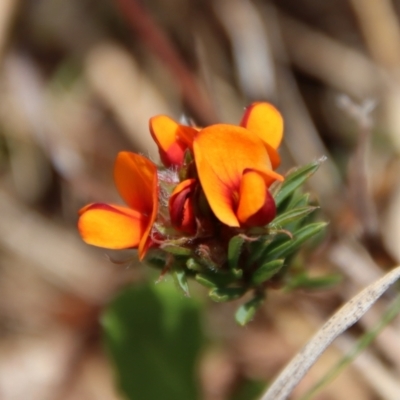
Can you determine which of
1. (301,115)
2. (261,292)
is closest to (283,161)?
(301,115)

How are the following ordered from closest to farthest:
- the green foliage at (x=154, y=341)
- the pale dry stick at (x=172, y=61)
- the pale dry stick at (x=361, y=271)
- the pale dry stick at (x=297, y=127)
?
the green foliage at (x=154, y=341) < the pale dry stick at (x=361, y=271) < the pale dry stick at (x=172, y=61) < the pale dry stick at (x=297, y=127)

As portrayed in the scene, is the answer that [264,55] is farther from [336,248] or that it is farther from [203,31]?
[336,248]

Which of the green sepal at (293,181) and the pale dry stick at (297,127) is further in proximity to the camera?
the pale dry stick at (297,127)

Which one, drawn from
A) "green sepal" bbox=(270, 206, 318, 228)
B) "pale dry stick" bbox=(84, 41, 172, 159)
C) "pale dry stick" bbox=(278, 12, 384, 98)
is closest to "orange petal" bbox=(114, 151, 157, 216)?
"green sepal" bbox=(270, 206, 318, 228)

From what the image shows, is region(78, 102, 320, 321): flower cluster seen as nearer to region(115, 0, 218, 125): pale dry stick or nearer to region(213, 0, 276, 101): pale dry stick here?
region(115, 0, 218, 125): pale dry stick

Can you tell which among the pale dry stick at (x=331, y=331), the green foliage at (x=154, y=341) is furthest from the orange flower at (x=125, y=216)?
the green foliage at (x=154, y=341)

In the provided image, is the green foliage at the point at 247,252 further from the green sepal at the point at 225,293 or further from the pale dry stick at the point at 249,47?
the pale dry stick at the point at 249,47
